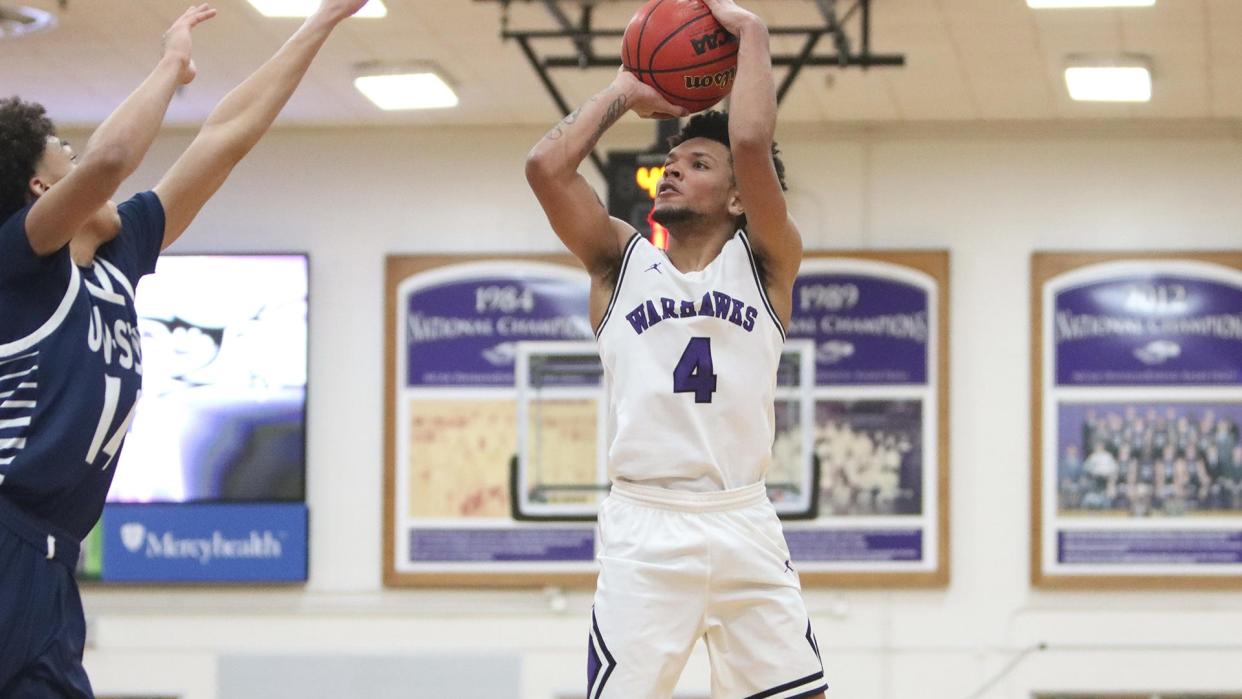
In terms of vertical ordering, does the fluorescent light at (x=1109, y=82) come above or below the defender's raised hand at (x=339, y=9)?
above

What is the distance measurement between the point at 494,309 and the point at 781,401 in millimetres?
1636

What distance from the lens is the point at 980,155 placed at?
8523 millimetres

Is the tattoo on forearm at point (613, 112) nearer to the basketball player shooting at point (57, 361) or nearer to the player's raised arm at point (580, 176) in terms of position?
the player's raised arm at point (580, 176)

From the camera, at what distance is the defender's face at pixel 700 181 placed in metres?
3.61

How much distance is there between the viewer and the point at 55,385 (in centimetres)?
274

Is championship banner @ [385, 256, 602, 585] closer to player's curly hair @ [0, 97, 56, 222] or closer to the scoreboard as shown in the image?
the scoreboard

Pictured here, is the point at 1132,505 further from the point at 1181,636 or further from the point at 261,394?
the point at 261,394

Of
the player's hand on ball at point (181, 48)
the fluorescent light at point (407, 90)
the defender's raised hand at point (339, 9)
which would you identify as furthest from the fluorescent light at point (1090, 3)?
the player's hand on ball at point (181, 48)

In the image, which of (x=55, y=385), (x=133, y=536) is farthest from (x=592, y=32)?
(x=133, y=536)

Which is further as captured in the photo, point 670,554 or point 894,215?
point 894,215

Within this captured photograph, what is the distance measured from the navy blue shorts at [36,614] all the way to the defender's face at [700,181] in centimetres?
153

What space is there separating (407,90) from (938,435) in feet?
10.7

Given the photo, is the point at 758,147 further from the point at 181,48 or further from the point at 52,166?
the point at 52,166

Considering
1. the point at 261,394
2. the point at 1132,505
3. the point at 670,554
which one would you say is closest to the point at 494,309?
the point at 261,394
